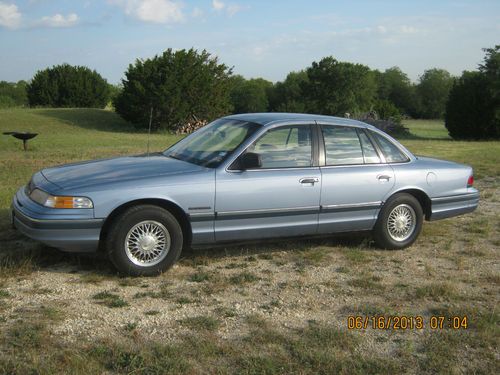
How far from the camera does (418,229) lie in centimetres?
658

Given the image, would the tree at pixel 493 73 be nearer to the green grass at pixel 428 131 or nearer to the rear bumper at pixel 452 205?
the green grass at pixel 428 131

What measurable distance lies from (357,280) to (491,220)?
11.9 feet

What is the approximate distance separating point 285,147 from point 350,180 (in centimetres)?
79

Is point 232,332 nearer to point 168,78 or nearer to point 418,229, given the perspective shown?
point 418,229

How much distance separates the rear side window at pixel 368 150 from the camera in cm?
631

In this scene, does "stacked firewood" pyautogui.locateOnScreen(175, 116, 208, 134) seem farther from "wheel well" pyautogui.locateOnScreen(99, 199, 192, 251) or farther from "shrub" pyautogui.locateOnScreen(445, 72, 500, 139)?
"wheel well" pyautogui.locateOnScreen(99, 199, 192, 251)

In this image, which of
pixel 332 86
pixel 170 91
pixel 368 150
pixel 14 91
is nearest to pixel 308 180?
pixel 368 150

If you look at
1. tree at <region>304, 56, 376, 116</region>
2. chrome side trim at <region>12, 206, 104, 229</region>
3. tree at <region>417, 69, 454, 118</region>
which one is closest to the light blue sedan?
chrome side trim at <region>12, 206, 104, 229</region>

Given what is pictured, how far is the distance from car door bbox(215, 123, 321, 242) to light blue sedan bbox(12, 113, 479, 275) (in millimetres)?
11

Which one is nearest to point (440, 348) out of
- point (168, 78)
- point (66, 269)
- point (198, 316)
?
point (198, 316)

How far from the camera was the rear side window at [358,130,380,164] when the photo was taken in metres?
6.31

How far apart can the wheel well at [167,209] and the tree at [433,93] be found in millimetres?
88875

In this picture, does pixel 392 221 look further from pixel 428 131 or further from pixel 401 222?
pixel 428 131

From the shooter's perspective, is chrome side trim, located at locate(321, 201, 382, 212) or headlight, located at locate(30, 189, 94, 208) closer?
headlight, located at locate(30, 189, 94, 208)
